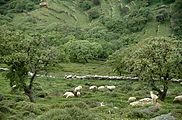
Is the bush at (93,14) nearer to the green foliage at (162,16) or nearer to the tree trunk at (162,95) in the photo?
the green foliage at (162,16)

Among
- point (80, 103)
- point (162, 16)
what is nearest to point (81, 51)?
point (162, 16)

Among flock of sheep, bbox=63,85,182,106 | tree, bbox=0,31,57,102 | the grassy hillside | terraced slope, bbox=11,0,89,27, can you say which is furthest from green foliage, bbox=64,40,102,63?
tree, bbox=0,31,57,102

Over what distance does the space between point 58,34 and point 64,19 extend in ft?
111

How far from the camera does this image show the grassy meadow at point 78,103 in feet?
79.1

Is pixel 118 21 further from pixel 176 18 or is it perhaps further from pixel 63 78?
pixel 63 78

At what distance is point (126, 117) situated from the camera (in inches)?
1435

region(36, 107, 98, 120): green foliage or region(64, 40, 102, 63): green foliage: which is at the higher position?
region(64, 40, 102, 63): green foliage

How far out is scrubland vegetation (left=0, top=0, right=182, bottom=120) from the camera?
41922mm

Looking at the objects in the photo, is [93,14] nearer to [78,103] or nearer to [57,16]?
[57,16]

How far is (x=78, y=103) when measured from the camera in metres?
42.3

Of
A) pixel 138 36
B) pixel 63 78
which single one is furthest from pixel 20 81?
pixel 138 36

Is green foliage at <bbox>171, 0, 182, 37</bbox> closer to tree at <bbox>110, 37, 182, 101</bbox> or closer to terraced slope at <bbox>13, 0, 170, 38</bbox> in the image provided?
terraced slope at <bbox>13, 0, 170, 38</bbox>

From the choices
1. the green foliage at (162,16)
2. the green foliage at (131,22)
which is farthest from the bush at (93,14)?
the green foliage at (162,16)

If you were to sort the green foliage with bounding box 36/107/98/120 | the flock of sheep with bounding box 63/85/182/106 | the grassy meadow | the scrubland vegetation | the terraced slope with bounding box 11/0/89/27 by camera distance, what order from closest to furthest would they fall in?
the green foliage with bounding box 36/107/98/120, the grassy meadow, the scrubland vegetation, the flock of sheep with bounding box 63/85/182/106, the terraced slope with bounding box 11/0/89/27
